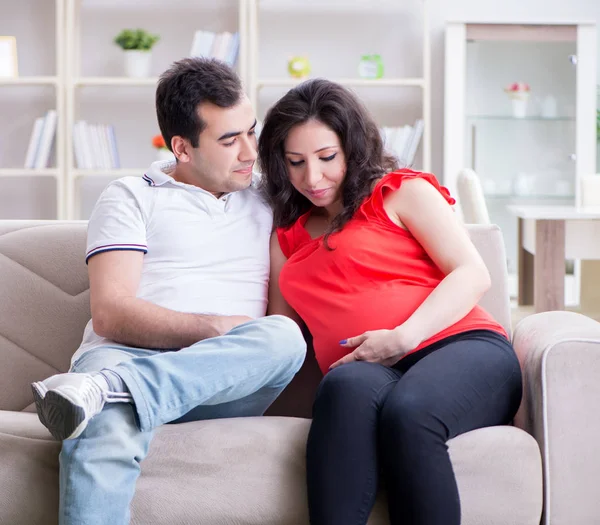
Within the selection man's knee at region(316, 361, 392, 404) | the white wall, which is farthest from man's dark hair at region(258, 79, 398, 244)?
the white wall

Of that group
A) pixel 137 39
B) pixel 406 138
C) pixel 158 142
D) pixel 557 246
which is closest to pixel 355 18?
pixel 406 138

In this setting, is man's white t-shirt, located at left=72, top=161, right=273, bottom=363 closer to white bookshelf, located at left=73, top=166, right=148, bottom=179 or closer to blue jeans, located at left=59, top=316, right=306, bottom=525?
blue jeans, located at left=59, top=316, right=306, bottom=525

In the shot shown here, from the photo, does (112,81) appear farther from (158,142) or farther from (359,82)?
(359,82)

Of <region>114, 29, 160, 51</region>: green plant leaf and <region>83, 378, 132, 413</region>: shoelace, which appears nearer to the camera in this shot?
<region>83, 378, 132, 413</region>: shoelace

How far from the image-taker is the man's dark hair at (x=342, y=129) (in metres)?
1.71

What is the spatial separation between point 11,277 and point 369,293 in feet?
2.69

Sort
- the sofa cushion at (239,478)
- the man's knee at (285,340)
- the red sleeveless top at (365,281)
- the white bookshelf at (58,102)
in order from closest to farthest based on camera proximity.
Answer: the sofa cushion at (239,478) → the man's knee at (285,340) → the red sleeveless top at (365,281) → the white bookshelf at (58,102)

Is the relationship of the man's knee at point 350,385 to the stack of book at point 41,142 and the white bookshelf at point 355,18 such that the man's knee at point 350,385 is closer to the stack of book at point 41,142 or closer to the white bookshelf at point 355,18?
the white bookshelf at point 355,18

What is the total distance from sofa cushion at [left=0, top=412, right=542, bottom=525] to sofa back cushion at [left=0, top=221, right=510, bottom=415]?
392 millimetres

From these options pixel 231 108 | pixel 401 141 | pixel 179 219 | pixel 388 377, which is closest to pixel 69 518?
pixel 388 377

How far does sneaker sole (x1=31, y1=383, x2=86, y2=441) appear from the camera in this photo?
125 centimetres

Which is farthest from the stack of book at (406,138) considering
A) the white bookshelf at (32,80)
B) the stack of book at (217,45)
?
the white bookshelf at (32,80)

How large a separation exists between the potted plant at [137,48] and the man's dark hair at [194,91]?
2.90 m

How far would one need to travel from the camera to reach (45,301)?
1.86 meters
